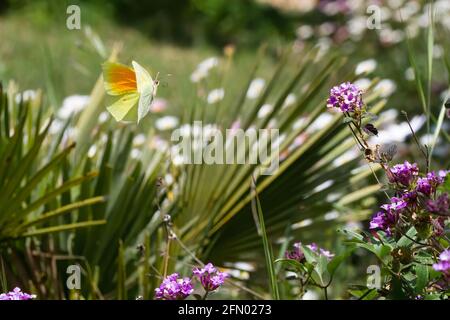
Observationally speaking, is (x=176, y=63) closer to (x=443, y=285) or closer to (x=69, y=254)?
(x=69, y=254)

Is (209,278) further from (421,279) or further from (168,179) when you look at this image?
(168,179)

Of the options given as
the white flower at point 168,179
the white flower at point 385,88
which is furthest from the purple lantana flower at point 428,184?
the white flower at point 385,88

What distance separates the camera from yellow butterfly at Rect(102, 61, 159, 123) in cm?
140

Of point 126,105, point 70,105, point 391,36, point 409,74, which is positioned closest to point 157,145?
point 70,105

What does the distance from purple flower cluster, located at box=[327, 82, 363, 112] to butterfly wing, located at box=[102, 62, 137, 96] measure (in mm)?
332

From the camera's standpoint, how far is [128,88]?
1453mm

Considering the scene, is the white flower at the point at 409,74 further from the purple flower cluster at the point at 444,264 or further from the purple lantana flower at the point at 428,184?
the purple flower cluster at the point at 444,264

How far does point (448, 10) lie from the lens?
5898 mm

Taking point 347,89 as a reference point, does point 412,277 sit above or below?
below

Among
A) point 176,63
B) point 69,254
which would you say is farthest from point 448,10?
point 69,254

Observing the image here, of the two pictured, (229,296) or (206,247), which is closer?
(206,247)

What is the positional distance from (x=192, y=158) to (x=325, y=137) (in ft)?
1.32

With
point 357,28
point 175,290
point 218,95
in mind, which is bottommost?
point 175,290

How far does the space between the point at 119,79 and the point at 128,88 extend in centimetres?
2
